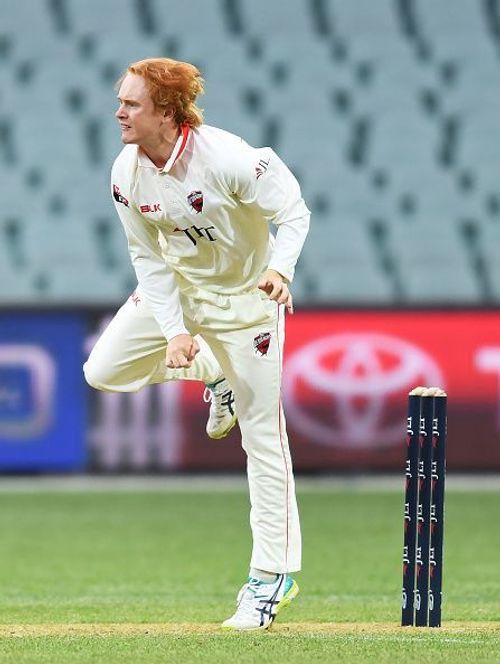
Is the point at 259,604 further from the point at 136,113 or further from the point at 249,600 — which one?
the point at 136,113

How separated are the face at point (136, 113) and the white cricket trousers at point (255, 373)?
687mm

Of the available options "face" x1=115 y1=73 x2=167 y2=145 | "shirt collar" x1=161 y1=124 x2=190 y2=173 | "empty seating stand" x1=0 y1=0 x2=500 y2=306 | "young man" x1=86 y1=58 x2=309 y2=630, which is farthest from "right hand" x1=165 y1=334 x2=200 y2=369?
"empty seating stand" x1=0 y1=0 x2=500 y2=306

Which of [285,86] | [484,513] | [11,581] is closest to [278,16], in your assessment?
[285,86]

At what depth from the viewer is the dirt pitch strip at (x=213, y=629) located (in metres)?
5.09

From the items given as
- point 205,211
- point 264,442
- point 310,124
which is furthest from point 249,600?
point 310,124

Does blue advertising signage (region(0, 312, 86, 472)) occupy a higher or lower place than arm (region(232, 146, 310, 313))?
lower

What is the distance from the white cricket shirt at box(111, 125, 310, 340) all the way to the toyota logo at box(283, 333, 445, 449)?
612 centimetres

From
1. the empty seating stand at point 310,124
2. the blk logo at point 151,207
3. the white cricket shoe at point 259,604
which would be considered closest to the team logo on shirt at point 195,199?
the blk logo at point 151,207

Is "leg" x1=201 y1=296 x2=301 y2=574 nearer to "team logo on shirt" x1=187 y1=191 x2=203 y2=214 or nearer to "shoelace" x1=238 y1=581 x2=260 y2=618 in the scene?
"shoelace" x1=238 y1=581 x2=260 y2=618

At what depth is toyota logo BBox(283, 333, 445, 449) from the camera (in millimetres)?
11320

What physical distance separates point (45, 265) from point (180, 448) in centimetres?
275

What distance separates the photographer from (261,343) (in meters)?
5.26

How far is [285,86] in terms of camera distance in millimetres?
14812

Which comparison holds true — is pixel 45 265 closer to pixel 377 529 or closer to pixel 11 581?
pixel 377 529
